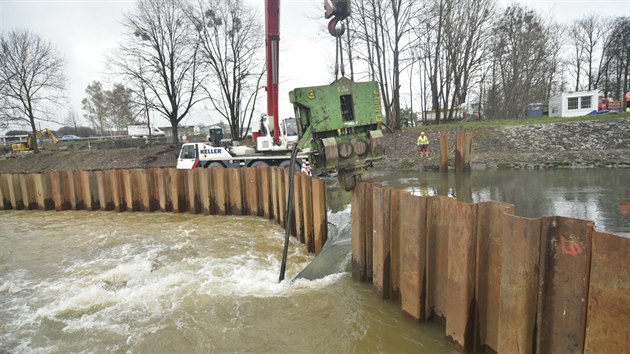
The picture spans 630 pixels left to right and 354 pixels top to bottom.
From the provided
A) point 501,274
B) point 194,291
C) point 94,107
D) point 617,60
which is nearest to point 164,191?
point 194,291

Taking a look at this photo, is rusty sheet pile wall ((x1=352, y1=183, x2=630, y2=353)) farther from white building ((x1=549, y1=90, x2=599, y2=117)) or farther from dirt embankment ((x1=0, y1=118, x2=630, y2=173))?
white building ((x1=549, y1=90, x2=599, y2=117))

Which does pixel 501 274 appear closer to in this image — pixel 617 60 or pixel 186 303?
pixel 186 303

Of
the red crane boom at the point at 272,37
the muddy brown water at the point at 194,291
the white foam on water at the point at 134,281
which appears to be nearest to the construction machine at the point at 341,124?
the muddy brown water at the point at 194,291

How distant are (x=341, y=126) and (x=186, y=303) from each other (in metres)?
3.26

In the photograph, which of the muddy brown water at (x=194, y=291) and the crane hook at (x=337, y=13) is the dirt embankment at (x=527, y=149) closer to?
the muddy brown water at (x=194, y=291)

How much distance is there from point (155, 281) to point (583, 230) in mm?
5341

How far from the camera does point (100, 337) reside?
396 cm

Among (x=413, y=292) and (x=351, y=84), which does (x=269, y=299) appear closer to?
(x=413, y=292)

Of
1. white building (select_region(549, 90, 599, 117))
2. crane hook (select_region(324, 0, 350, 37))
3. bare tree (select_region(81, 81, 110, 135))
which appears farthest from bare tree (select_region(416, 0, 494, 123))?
bare tree (select_region(81, 81, 110, 135))

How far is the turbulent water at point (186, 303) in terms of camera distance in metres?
3.75

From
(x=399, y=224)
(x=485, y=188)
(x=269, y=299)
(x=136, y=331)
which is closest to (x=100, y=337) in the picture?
(x=136, y=331)

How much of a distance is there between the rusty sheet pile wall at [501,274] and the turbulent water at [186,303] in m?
0.38

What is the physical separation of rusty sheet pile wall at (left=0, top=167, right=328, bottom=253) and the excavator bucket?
188 centimetres

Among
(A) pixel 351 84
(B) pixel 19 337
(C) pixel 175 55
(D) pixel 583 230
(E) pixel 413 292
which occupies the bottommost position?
(B) pixel 19 337
